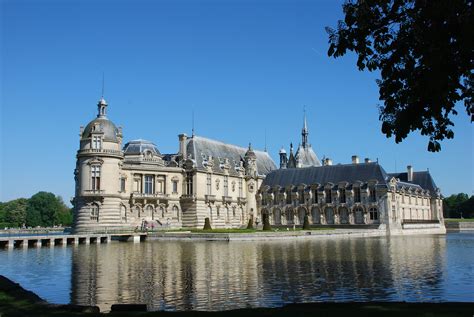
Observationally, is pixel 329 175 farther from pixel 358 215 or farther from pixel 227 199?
pixel 227 199

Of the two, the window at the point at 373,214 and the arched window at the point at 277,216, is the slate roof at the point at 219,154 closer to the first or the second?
the arched window at the point at 277,216

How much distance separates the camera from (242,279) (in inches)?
817

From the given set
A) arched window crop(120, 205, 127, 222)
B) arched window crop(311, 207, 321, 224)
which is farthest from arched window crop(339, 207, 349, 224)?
arched window crop(120, 205, 127, 222)

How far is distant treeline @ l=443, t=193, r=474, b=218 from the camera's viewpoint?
4811 inches

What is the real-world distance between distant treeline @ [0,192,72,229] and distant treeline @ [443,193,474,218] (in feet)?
331

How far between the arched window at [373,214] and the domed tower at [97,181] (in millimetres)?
35618

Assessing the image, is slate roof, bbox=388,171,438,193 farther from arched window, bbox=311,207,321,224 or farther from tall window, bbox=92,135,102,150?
tall window, bbox=92,135,102,150

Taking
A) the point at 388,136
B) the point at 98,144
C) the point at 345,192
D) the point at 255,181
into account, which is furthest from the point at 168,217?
the point at 388,136

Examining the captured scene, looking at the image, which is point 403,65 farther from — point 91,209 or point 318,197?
point 318,197

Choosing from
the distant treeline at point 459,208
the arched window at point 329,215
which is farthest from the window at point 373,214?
the distant treeline at point 459,208

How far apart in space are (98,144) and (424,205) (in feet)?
188

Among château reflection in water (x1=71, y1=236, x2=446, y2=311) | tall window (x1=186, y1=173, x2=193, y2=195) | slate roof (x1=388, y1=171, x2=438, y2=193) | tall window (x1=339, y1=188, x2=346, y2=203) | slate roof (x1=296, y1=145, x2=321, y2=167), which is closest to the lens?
château reflection in water (x1=71, y1=236, x2=446, y2=311)

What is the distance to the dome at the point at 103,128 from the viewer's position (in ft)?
194

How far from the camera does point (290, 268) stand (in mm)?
24172
